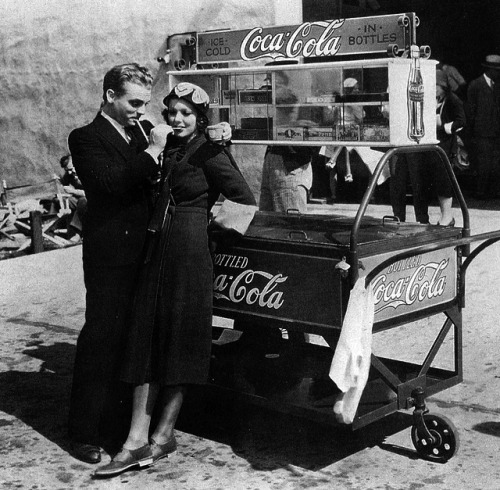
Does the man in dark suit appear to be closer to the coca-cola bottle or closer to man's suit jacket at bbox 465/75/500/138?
the coca-cola bottle

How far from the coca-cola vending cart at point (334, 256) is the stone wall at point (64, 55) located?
799 centimetres

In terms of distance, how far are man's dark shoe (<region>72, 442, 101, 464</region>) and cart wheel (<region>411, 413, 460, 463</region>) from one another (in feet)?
4.99

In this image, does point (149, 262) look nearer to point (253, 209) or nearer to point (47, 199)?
point (253, 209)

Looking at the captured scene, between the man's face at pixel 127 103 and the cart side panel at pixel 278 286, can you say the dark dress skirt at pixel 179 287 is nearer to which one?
the cart side panel at pixel 278 286

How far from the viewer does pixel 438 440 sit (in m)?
4.28

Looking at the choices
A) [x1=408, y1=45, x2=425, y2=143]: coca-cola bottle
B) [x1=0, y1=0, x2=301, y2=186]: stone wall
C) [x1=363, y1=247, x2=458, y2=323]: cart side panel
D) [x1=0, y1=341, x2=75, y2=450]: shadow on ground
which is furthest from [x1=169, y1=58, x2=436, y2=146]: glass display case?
[x1=0, y1=0, x2=301, y2=186]: stone wall

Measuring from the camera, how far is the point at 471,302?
7.27 metres

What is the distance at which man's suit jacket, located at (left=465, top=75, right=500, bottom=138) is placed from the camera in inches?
501

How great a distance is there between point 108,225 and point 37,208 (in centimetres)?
753

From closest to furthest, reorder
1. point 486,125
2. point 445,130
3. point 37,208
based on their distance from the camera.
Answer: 1. point 445,130
2. point 37,208
3. point 486,125

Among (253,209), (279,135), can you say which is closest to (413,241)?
(253,209)

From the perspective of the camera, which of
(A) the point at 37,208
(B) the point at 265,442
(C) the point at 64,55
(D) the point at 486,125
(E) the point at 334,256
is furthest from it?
(C) the point at 64,55

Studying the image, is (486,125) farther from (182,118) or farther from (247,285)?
(182,118)

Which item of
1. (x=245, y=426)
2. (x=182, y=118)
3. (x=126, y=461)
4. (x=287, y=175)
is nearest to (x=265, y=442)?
(x=245, y=426)
